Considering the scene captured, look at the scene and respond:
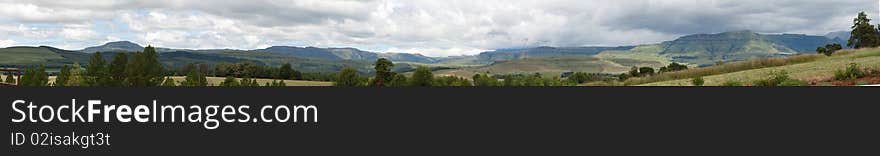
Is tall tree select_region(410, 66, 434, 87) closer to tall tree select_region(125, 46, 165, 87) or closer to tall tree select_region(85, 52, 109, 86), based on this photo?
tall tree select_region(125, 46, 165, 87)

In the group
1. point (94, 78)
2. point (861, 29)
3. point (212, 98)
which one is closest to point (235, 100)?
point (212, 98)

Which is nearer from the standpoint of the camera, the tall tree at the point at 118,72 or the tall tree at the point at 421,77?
the tall tree at the point at 118,72

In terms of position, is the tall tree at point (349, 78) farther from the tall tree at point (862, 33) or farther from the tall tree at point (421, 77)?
the tall tree at point (862, 33)

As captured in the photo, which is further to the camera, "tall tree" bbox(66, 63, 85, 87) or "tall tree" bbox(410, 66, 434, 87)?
"tall tree" bbox(66, 63, 85, 87)

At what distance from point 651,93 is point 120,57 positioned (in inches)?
1530

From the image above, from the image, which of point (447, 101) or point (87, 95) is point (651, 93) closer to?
point (447, 101)

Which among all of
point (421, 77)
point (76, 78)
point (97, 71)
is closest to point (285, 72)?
point (76, 78)

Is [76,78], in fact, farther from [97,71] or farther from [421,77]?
[421,77]

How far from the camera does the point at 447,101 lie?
9578 millimetres

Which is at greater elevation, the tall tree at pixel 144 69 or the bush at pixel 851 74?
the tall tree at pixel 144 69

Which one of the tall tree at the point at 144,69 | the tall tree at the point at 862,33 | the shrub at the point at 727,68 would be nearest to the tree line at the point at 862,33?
the tall tree at the point at 862,33

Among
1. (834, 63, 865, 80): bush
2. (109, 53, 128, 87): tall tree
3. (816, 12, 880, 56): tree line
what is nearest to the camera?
(834, 63, 865, 80): bush

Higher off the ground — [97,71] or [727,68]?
[97,71]

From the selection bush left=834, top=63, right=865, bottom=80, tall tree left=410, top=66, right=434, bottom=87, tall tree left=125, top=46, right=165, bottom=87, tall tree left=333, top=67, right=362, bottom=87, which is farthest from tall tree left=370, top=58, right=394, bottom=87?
bush left=834, top=63, right=865, bottom=80
